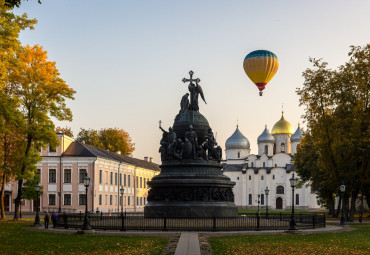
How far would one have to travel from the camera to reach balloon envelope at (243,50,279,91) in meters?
65.8

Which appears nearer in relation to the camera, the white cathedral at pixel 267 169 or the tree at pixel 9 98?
→ the tree at pixel 9 98

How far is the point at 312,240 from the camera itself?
26.2 meters

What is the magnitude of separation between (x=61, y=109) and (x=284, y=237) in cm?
2605

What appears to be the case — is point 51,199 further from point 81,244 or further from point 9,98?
point 81,244

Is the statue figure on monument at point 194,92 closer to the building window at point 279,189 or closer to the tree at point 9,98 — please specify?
the tree at point 9,98

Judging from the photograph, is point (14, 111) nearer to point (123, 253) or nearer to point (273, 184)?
point (123, 253)

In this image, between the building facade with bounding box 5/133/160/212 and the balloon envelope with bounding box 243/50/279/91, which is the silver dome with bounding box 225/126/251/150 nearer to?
the building facade with bounding box 5/133/160/212

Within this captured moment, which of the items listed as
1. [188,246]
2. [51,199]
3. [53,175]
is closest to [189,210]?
[188,246]

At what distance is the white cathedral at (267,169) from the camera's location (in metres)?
137

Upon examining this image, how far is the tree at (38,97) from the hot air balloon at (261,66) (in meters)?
26.2

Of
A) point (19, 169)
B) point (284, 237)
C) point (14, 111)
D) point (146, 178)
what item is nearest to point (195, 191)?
point (284, 237)

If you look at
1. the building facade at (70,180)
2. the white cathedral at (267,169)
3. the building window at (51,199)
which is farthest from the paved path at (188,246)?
the white cathedral at (267,169)

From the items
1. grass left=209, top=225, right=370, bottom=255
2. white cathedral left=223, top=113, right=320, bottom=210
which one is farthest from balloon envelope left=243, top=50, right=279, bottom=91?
white cathedral left=223, top=113, right=320, bottom=210

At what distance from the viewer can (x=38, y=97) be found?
46000 mm
